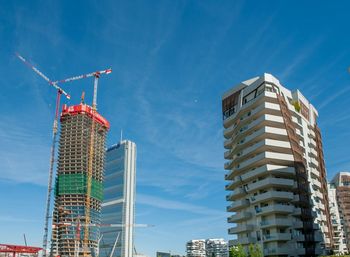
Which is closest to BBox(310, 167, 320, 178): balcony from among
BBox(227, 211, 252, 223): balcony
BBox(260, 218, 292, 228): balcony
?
BBox(260, 218, 292, 228): balcony

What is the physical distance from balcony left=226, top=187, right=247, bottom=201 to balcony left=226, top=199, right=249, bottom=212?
181 cm

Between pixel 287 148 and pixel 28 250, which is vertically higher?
pixel 287 148

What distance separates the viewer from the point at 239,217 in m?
110

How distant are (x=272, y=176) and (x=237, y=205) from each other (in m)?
13.5

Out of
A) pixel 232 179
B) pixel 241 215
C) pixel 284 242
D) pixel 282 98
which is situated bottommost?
pixel 284 242

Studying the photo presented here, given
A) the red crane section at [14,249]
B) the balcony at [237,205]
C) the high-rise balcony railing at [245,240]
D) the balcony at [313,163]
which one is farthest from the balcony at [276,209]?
the red crane section at [14,249]

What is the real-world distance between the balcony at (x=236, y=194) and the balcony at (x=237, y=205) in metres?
1.81

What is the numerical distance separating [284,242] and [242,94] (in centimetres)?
4390

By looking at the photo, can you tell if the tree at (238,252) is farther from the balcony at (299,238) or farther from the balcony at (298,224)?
the balcony at (298,224)

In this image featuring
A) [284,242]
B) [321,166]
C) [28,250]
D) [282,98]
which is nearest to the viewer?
[284,242]

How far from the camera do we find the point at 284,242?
327ft

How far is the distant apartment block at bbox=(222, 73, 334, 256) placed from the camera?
3976 inches

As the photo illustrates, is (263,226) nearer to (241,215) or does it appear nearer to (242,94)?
(241,215)

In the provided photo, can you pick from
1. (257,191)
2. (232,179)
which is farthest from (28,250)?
(257,191)
